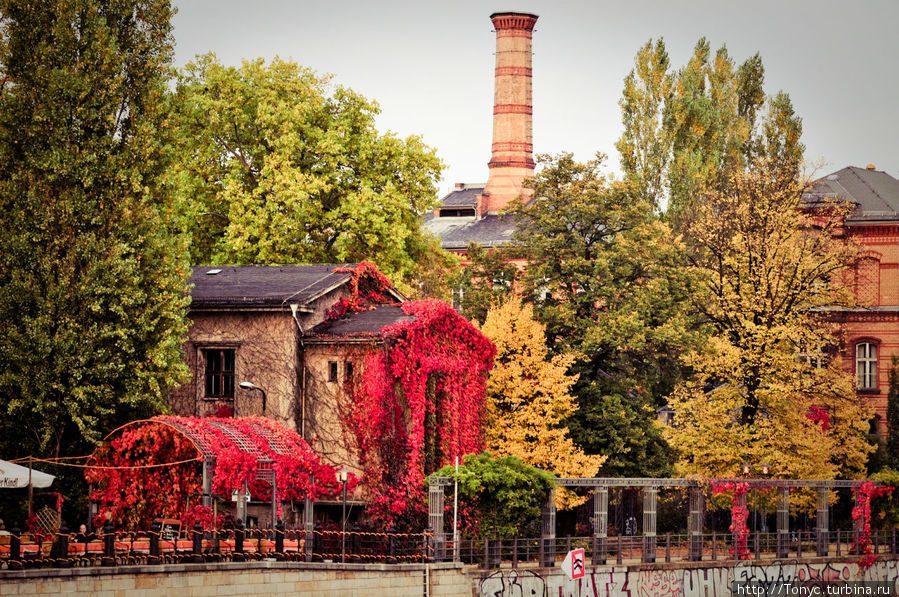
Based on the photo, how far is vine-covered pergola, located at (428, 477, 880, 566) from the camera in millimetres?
40625

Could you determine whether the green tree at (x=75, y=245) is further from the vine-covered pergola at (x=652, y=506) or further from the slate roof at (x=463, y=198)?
the slate roof at (x=463, y=198)

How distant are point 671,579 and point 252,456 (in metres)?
15.9

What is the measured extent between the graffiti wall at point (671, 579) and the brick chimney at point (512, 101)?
164 feet

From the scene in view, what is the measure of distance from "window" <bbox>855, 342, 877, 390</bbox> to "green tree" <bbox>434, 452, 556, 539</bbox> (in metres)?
32.9

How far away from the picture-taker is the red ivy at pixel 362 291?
1852 inches

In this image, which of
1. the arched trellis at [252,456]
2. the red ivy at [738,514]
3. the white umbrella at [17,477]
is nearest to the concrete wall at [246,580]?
the arched trellis at [252,456]

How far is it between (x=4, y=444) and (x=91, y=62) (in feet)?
35.8

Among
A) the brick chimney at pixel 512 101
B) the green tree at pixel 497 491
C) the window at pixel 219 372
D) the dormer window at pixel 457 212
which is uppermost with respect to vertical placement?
the brick chimney at pixel 512 101

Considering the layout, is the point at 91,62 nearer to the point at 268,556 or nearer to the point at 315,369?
the point at 315,369

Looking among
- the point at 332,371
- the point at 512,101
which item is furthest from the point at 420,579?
the point at 512,101

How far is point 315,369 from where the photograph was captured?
44688mm

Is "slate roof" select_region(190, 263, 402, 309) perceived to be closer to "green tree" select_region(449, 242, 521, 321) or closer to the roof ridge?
"green tree" select_region(449, 242, 521, 321)

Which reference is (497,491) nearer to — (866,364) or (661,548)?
(661,548)

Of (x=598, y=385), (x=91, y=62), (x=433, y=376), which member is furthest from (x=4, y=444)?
(x=598, y=385)
